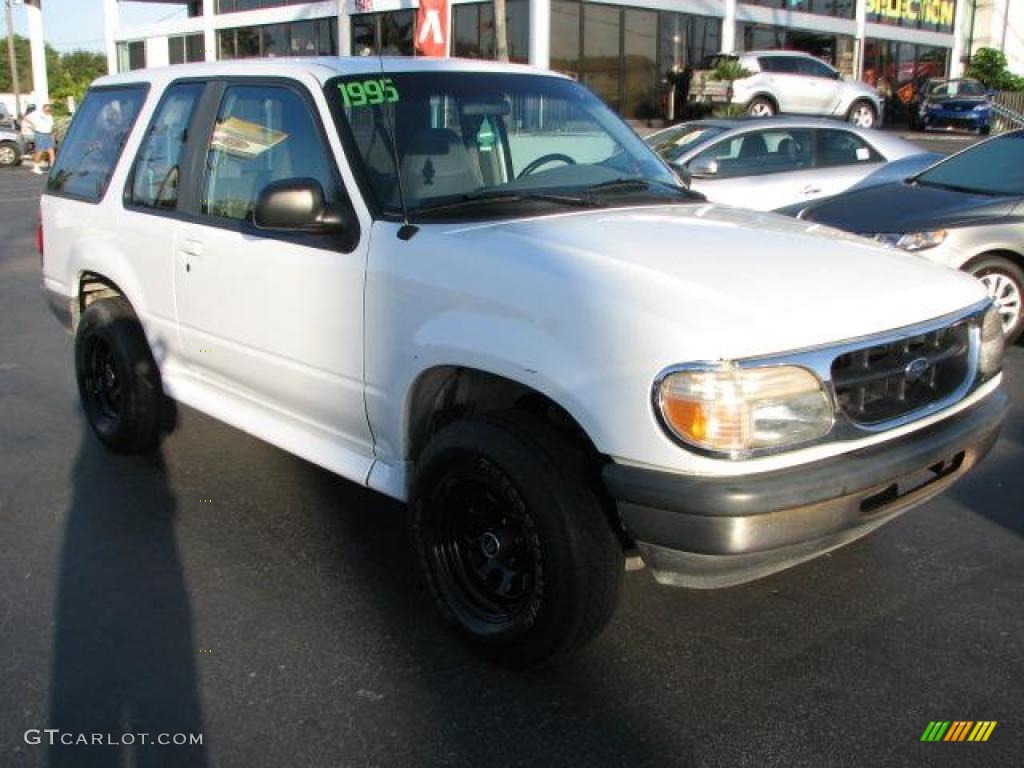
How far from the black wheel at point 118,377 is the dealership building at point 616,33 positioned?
1290 cm

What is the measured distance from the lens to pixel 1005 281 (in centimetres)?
700

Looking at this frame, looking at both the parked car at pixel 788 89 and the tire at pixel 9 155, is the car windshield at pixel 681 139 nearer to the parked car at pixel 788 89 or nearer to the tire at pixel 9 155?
the parked car at pixel 788 89

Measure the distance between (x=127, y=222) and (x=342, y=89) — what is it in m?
1.57

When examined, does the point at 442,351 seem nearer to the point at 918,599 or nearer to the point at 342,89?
the point at 342,89

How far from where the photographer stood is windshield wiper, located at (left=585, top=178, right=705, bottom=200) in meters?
3.97

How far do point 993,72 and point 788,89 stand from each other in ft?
57.1

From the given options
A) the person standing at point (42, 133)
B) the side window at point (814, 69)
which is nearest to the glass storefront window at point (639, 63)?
the side window at point (814, 69)

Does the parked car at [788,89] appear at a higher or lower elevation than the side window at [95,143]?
higher

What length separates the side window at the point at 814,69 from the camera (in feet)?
78.1

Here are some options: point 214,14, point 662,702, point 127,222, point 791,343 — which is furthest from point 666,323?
point 214,14

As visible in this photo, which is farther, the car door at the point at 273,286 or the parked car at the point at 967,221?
the parked car at the point at 967,221

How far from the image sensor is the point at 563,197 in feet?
12.3

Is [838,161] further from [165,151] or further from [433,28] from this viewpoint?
[165,151]

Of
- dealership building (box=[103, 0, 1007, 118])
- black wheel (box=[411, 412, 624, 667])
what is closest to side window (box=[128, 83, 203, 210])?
black wheel (box=[411, 412, 624, 667])
